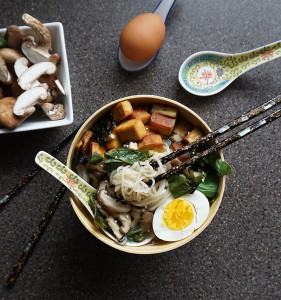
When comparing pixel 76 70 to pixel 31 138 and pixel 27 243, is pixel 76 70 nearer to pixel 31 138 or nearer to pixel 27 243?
pixel 31 138

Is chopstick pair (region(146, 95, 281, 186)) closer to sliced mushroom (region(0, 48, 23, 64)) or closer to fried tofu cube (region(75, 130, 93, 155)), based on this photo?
fried tofu cube (region(75, 130, 93, 155))

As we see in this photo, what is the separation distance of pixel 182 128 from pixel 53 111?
507 mm

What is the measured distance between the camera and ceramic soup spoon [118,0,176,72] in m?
1.51

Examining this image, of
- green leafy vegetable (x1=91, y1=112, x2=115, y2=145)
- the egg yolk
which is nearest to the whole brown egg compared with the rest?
green leafy vegetable (x1=91, y1=112, x2=115, y2=145)

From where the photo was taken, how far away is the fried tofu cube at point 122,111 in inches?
51.4

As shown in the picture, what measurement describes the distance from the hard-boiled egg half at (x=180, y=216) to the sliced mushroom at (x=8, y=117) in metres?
0.61

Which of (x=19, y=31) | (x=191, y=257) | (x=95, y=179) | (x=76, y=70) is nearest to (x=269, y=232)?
(x=191, y=257)

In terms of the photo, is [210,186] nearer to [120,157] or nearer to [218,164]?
[218,164]

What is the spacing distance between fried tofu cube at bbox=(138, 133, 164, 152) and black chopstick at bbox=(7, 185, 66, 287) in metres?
0.37

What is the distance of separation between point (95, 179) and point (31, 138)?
35 cm

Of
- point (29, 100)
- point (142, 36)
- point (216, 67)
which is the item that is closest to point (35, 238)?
point (29, 100)

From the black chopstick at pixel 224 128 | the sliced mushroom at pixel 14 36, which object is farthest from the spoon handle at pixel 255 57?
the sliced mushroom at pixel 14 36

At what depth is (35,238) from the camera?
57.4 inches

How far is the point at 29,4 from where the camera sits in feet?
4.98
